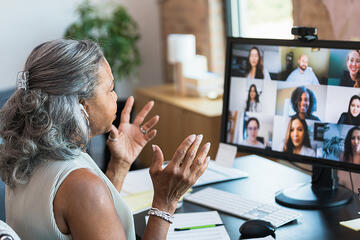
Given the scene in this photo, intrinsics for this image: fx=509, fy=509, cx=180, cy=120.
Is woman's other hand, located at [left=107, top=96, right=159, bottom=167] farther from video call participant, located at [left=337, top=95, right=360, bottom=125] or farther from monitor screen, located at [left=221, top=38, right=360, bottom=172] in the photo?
video call participant, located at [left=337, top=95, right=360, bottom=125]

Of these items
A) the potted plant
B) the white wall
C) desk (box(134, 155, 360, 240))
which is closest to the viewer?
desk (box(134, 155, 360, 240))

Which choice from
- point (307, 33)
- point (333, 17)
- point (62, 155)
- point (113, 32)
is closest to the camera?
point (62, 155)

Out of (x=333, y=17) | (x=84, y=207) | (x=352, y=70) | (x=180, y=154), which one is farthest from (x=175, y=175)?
(x=333, y=17)

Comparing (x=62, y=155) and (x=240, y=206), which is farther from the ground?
(x=62, y=155)

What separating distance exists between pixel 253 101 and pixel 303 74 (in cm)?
21

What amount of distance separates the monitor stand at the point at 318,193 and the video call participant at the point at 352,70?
36 centimetres

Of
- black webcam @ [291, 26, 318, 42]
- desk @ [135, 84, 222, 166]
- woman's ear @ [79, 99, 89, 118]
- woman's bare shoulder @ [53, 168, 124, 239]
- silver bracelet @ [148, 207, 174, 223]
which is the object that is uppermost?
black webcam @ [291, 26, 318, 42]

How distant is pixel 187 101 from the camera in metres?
3.66

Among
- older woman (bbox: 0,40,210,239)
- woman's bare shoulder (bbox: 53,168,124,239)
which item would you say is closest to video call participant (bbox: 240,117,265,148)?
older woman (bbox: 0,40,210,239)

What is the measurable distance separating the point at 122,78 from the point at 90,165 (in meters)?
3.34

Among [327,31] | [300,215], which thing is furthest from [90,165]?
[327,31]

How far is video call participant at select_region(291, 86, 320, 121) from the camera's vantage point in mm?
Result: 1679

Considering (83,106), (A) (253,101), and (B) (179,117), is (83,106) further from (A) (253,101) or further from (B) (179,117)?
(B) (179,117)

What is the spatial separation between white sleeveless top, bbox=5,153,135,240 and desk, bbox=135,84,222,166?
1.89 meters
